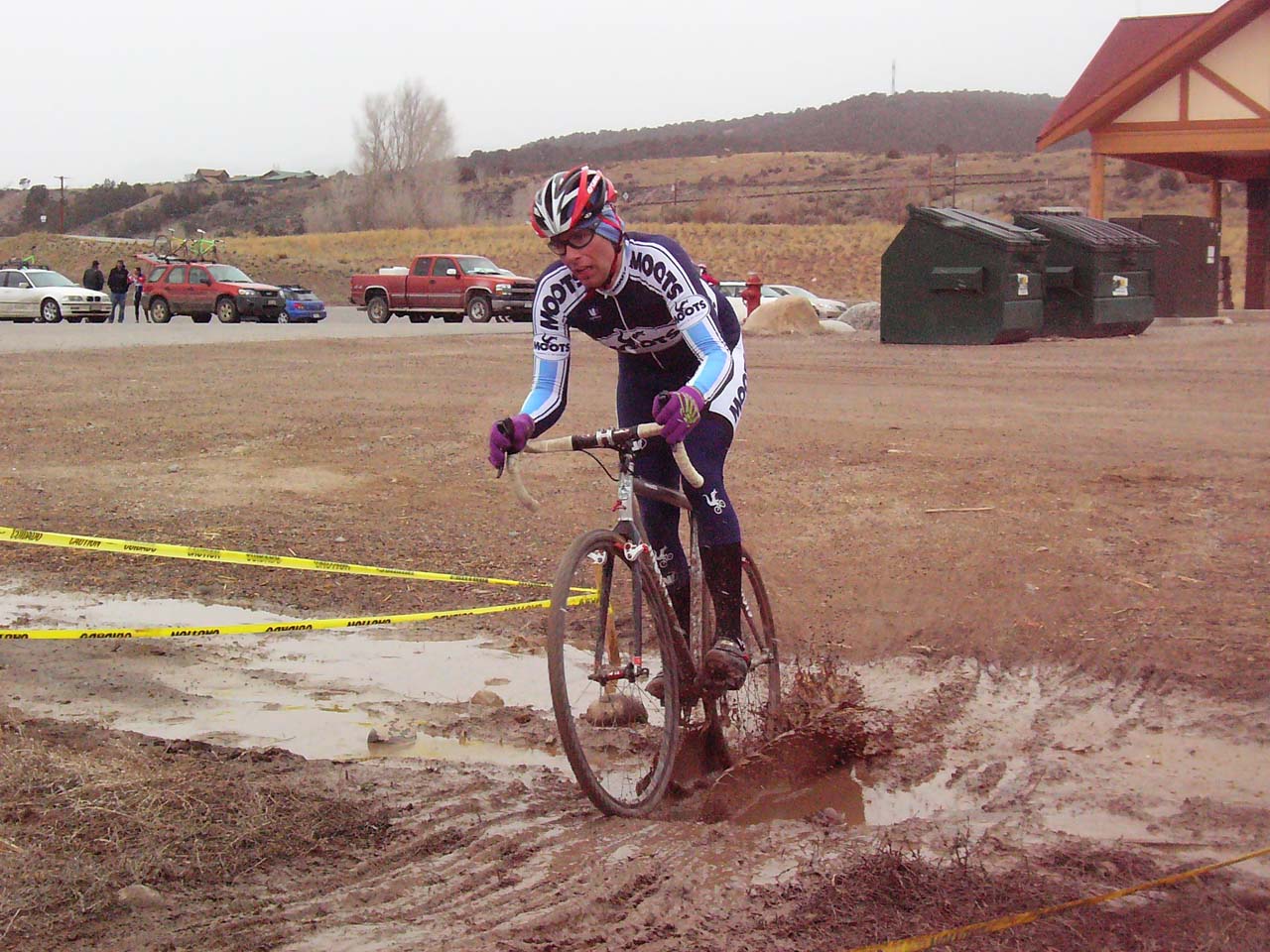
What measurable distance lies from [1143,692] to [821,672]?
123 centimetres

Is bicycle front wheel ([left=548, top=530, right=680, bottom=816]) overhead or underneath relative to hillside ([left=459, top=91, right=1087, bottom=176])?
underneath

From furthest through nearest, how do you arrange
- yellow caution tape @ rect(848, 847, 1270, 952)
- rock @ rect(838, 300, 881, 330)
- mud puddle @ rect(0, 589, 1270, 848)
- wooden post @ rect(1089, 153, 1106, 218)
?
wooden post @ rect(1089, 153, 1106, 218) → rock @ rect(838, 300, 881, 330) → mud puddle @ rect(0, 589, 1270, 848) → yellow caution tape @ rect(848, 847, 1270, 952)

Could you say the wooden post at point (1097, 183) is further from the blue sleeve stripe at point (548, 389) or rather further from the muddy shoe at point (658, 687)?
the muddy shoe at point (658, 687)

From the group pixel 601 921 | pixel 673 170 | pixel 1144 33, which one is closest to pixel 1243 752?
pixel 601 921

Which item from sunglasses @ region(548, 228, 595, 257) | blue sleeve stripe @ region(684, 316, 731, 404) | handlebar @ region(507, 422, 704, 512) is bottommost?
handlebar @ region(507, 422, 704, 512)

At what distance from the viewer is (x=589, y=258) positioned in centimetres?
429

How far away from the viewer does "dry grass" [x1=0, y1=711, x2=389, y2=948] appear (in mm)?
3410

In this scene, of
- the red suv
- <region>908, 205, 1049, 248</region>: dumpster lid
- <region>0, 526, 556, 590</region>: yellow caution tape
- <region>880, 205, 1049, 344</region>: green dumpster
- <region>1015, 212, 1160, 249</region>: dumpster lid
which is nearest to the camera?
<region>0, 526, 556, 590</region>: yellow caution tape

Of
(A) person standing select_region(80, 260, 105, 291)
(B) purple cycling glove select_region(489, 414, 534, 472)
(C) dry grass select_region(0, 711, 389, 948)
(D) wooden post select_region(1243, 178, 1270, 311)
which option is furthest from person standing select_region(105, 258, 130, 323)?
(B) purple cycling glove select_region(489, 414, 534, 472)

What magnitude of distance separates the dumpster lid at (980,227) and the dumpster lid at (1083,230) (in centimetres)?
83

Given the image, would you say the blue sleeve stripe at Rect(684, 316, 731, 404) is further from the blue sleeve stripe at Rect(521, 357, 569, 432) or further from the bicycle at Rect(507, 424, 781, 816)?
the blue sleeve stripe at Rect(521, 357, 569, 432)

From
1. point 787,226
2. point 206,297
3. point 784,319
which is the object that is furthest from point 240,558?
point 787,226

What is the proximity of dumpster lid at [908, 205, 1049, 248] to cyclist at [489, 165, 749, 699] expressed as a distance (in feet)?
51.1

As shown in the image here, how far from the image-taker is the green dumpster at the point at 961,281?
20.0 meters
